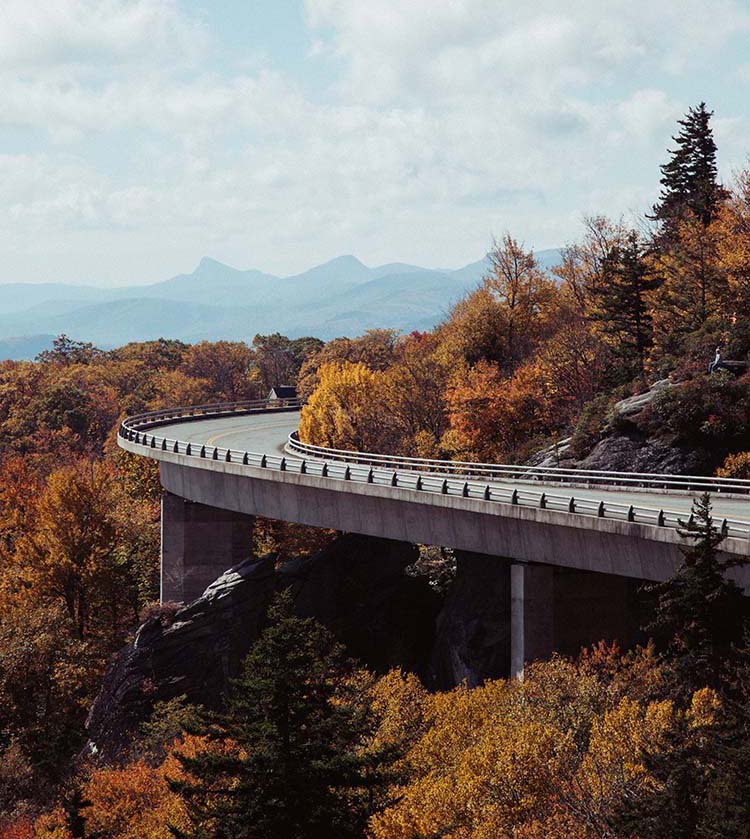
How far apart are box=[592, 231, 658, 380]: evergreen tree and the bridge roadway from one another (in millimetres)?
18659

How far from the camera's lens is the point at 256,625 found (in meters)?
57.4

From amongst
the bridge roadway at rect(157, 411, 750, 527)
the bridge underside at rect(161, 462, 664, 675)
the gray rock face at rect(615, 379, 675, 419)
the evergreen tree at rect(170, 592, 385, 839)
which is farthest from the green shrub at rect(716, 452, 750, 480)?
the evergreen tree at rect(170, 592, 385, 839)

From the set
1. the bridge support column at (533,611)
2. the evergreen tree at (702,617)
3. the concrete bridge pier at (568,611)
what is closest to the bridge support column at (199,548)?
the concrete bridge pier at (568,611)

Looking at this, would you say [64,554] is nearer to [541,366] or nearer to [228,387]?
[541,366]

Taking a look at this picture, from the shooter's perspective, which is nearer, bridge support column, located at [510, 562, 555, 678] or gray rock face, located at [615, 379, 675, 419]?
bridge support column, located at [510, 562, 555, 678]

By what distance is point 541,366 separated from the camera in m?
70.4

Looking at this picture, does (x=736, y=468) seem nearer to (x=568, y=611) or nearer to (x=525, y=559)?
(x=568, y=611)

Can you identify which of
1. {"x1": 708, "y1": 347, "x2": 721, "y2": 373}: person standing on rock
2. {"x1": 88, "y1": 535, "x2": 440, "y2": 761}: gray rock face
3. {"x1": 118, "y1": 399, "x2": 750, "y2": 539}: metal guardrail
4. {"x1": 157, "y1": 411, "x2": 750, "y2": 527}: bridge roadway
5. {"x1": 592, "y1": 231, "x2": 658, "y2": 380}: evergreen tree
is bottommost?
{"x1": 88, "y1": 535, "x2": 440, "y2": 761}: gray rock face

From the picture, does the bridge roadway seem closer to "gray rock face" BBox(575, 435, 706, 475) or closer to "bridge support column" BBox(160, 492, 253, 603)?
"gray rock face" BBox(575, 435, 706, 475)

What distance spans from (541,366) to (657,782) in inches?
1829

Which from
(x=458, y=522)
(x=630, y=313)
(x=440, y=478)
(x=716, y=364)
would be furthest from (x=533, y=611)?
(x=630, y=313)

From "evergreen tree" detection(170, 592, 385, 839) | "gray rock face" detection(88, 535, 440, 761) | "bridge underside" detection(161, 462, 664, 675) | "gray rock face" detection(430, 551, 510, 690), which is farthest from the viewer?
"gray rock face" detection(88, 535, 440, 761)

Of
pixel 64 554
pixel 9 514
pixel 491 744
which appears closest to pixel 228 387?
pixel 9 514

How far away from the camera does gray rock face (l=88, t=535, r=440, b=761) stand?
2173 inches
